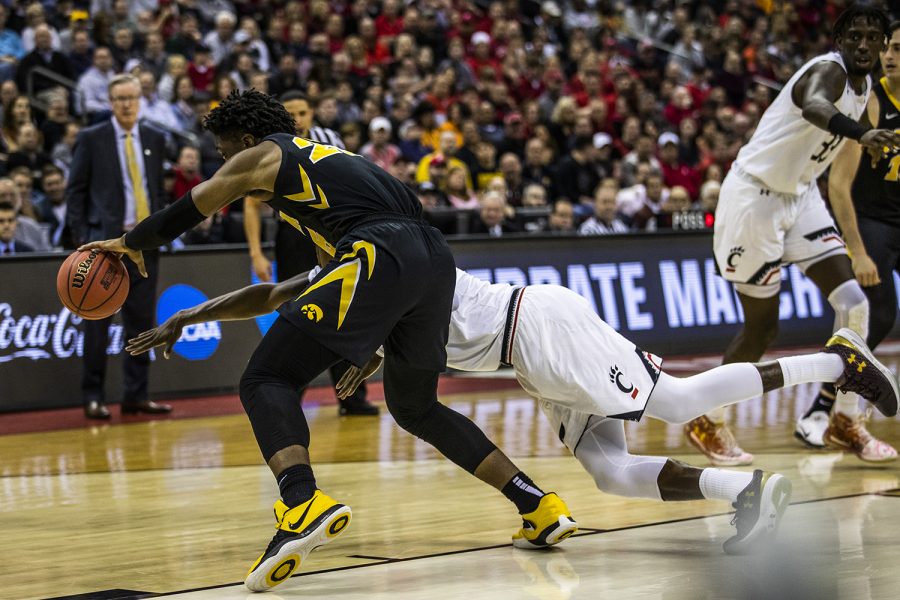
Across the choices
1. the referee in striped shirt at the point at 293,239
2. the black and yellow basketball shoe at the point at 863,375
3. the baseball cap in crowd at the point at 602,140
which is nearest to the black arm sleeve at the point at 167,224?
the black and yellow basketball shoe at the point at 863,375

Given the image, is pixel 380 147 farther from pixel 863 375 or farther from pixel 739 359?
pixel 863 375

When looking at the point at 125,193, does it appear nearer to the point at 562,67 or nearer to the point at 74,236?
the point at 74,236

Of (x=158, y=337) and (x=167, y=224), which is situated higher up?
(x=167, y=224)

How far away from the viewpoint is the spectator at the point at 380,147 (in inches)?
530

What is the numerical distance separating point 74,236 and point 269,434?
5.10 meters

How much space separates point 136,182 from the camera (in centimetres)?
895

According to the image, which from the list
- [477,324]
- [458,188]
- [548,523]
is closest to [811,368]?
[548,523]

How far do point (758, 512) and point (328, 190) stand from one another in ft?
6.14

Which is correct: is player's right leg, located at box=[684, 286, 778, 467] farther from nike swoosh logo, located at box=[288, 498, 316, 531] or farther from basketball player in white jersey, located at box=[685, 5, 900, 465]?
nike swoosh logo, located at box=[288, 498, 316, 531]

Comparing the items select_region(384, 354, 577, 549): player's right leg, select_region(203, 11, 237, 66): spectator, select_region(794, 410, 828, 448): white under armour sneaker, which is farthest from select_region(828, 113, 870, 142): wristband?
select_region(203, 11, 237, 66): spectator

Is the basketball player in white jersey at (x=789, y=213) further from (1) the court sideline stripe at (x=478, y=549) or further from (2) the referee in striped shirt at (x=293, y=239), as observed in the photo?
(2) the referee in striped shirt at (x=293, y=239)

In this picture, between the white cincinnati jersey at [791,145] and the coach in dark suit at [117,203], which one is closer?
Result: the white cincinnati jersey at [791,145]

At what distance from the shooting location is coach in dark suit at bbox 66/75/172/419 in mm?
8805

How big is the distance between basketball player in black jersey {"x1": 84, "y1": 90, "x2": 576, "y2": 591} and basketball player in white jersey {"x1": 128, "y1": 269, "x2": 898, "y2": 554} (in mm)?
184
